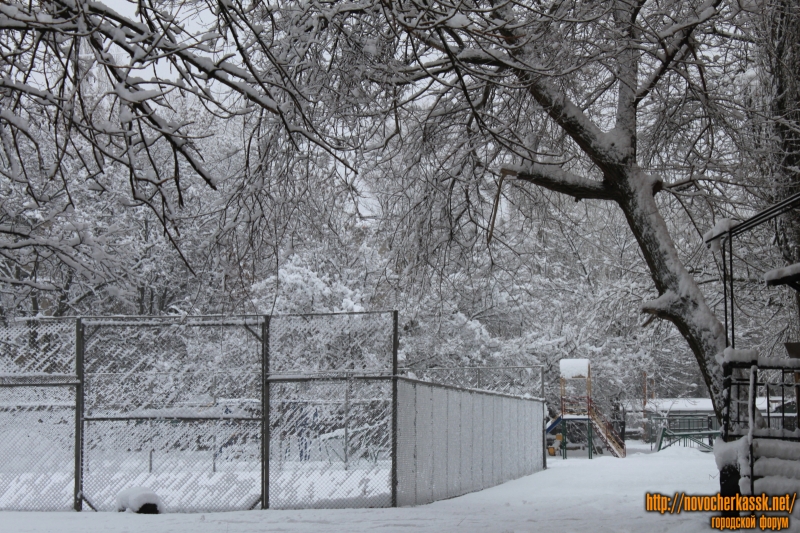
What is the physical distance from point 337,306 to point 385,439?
579 inches

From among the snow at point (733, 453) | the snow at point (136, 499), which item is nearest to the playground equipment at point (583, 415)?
the snow at point (136, 499)

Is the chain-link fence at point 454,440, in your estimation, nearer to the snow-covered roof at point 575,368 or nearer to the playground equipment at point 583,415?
the snow-covered roof at point 575,368

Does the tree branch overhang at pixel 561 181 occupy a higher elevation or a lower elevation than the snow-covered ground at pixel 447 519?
higher

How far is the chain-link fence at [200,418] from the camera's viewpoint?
9.97m

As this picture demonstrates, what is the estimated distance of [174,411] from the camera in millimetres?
10203

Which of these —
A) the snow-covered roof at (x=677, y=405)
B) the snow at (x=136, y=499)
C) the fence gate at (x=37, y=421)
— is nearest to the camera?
the snow at (x=136, y=499)

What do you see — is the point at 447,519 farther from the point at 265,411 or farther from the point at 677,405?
the point at 677,405

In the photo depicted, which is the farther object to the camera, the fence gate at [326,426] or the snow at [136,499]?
the fence gate at [326,426]

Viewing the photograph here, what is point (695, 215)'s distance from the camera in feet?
43.7

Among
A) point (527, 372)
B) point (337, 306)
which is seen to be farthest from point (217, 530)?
point (527, 372)

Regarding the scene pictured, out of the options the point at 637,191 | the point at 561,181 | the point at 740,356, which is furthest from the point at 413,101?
the point at 740,356

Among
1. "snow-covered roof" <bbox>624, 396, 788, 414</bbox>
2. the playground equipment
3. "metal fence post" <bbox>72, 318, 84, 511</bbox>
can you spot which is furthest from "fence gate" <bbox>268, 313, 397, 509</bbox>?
"snow-covered roof" <bbox>624, 396, 788, 414</bbox>

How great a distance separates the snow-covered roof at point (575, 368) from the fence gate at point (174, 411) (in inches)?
781

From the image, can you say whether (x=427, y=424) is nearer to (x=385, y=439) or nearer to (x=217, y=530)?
(x=385, y=439)
